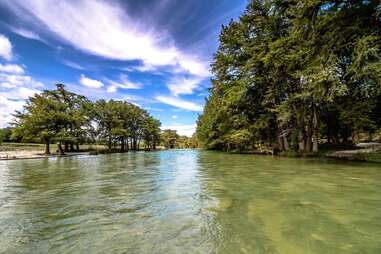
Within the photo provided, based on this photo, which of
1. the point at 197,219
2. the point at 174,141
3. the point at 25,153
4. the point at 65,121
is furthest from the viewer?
the point at 174,141

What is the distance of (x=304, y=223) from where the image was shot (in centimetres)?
388

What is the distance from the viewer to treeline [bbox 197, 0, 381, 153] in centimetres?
1109

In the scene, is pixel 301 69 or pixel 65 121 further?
pixel 65 121

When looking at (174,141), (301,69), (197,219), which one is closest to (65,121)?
(301,69)

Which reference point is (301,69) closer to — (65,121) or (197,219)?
(197,219)

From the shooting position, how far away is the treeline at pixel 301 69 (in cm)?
1109

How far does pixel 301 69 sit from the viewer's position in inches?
596

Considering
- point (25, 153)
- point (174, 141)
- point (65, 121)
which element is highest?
point (65, 121)

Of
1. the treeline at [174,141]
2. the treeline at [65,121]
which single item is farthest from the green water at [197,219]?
the treeline at [174,141]

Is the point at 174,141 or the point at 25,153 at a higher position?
the point at 174,141

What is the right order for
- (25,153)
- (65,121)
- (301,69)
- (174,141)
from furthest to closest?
(174,141) → (65,121) → (25,153) → (301,69)

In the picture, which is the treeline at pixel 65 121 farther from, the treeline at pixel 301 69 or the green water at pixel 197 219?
the green water at pixel 197 219

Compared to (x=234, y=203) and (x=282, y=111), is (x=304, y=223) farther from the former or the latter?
(x=282, y=111)

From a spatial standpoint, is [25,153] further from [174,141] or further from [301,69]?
[174,141]
